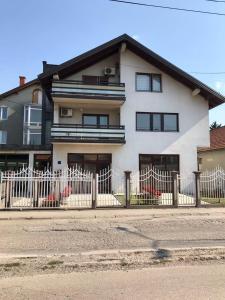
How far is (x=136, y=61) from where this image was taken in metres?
25.6

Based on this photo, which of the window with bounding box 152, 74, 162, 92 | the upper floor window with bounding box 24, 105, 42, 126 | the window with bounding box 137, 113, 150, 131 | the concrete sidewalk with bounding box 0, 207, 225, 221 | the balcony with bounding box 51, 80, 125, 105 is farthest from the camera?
the upper floor window with bounding box 24, 105, 42, 126

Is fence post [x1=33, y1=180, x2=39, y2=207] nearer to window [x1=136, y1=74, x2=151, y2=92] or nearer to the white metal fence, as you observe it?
the white metal fence

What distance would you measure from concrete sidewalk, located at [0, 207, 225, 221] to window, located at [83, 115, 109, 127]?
10.9m

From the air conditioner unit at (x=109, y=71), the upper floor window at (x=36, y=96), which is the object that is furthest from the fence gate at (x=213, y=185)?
the upper floor window at (x=36, y=96)

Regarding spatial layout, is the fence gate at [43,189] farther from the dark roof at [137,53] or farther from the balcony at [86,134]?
the dark roof at [137,53]

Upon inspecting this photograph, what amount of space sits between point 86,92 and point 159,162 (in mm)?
7161

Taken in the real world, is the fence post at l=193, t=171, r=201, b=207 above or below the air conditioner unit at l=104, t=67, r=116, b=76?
below

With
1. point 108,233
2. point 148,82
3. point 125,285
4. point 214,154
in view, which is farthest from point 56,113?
point 125,285

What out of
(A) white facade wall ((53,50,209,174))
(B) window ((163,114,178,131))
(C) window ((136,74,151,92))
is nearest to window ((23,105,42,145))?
(A) white facade wall ((53,50,209,174))

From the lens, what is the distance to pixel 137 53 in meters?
Answer: 25.5

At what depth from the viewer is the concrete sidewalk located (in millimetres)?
13776

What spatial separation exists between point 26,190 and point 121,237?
8408 millimetres

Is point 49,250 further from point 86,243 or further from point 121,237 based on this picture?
point 121,237

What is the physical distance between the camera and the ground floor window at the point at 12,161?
28469mm
